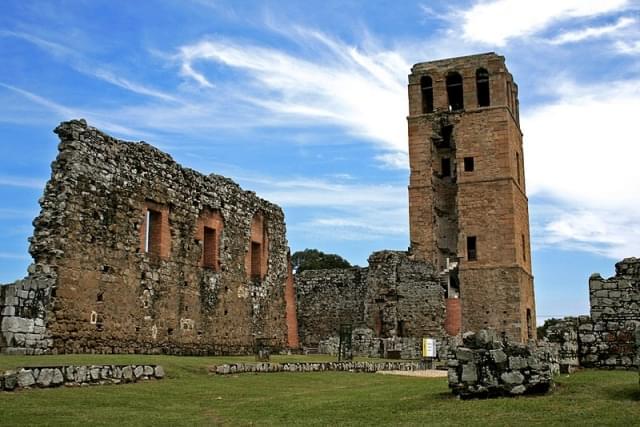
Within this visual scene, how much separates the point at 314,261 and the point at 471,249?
2348 centimetres

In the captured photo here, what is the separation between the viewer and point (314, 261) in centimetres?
6359

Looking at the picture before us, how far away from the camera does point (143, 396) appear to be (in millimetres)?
11898

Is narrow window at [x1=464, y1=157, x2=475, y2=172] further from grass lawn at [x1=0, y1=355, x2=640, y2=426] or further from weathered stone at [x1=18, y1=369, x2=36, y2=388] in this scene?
weathered stone at [x1=18, y1=369, x2=36, y2=388]

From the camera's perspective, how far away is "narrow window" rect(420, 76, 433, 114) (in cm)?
4469

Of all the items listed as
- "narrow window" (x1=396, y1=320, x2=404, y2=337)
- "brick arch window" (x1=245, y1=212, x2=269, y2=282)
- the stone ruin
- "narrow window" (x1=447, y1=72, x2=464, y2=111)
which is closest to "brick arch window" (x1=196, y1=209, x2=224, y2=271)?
"brick arch window" (x1=245, y1=212, x2=269, y2=282)

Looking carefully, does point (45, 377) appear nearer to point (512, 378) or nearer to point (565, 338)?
point (512, 378)

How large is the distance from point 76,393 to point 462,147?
33.5m

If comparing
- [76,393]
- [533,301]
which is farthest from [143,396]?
[533,301]

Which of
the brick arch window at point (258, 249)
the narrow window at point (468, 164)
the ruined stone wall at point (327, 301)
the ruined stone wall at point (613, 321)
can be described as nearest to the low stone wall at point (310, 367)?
the ruined stone wall at point (613, 321)

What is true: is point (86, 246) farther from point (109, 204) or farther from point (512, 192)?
point (512, 192)

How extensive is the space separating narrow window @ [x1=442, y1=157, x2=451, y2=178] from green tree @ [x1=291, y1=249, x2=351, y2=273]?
19379 millimetres

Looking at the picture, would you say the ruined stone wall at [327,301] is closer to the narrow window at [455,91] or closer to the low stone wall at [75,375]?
the narrow window at [455,91]

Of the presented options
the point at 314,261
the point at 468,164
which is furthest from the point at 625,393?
the point at 314,261

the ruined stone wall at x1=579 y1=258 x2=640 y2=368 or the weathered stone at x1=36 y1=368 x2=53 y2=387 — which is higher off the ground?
the ruined stone wall at x1=579 y1=258 x2=640 y2=368
